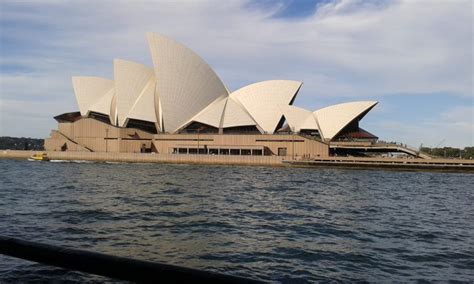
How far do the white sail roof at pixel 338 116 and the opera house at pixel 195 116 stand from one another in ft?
0.47

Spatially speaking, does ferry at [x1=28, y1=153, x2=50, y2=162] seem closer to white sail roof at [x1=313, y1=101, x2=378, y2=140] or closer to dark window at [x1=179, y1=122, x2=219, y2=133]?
dark window at [x1=179, y1=122, x2=219, y2=133]

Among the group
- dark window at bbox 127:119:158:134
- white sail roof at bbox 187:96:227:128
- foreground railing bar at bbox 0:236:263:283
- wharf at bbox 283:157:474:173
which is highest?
white sail roof at bbox 187:96:227:128

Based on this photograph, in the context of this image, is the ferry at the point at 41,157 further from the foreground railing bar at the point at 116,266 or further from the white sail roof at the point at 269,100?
the foreground railing bar at the point at 116,266

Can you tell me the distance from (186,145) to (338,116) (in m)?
23.2

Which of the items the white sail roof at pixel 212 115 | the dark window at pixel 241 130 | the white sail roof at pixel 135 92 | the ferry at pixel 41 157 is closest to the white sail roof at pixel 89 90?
the white sail roof at pixel 135 92

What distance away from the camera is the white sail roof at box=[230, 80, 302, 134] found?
223 feet

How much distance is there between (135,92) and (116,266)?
68287mm

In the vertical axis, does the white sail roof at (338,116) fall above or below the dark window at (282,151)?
above

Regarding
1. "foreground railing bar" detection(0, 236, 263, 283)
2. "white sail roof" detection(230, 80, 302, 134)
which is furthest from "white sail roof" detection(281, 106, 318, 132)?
"foreground railing bar" detection(0, 236, 263, 283)

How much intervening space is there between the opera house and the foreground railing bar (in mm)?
61741

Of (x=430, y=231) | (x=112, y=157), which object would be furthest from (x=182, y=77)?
(x=430, y=231)

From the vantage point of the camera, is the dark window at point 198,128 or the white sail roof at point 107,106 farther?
the white sail roof at point 107,106

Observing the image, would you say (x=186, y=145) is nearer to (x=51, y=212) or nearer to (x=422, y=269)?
(x=51, y=212)

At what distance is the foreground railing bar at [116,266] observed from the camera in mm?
2207
